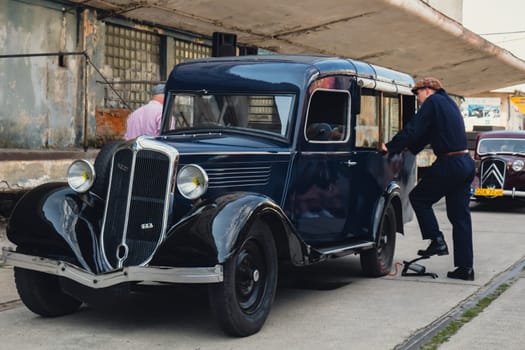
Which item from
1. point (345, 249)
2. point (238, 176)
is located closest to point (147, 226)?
point (238, 176)

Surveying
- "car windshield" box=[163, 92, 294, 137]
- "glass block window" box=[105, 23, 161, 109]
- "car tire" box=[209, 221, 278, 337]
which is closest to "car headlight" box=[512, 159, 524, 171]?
"glass block window" box=[105, 23, 161, 109]

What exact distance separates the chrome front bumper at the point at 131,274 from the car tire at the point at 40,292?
0.34 metres

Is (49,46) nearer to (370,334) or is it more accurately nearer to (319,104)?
(319,104)

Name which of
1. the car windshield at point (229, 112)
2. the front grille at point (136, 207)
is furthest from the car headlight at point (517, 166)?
the front grille at point (136, 207)

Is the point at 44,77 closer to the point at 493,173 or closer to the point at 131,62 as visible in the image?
the point at 131,62

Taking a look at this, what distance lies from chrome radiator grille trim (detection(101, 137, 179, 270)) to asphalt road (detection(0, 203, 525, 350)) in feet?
1.21

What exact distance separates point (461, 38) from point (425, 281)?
51.4ft

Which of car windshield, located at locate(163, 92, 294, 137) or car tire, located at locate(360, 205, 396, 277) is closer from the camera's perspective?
car windshield, located at locate(163, 92, 294, 137)

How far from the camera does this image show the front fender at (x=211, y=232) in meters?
5.61

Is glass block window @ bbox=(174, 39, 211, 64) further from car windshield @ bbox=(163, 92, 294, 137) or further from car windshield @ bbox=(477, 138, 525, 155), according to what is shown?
car windshield @ bbox=(163, 92, 294, 137)

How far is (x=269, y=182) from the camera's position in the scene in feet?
21.7

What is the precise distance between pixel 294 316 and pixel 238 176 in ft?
3.80

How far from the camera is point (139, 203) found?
604 cm

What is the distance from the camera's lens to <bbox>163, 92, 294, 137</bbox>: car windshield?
7.02 metres
